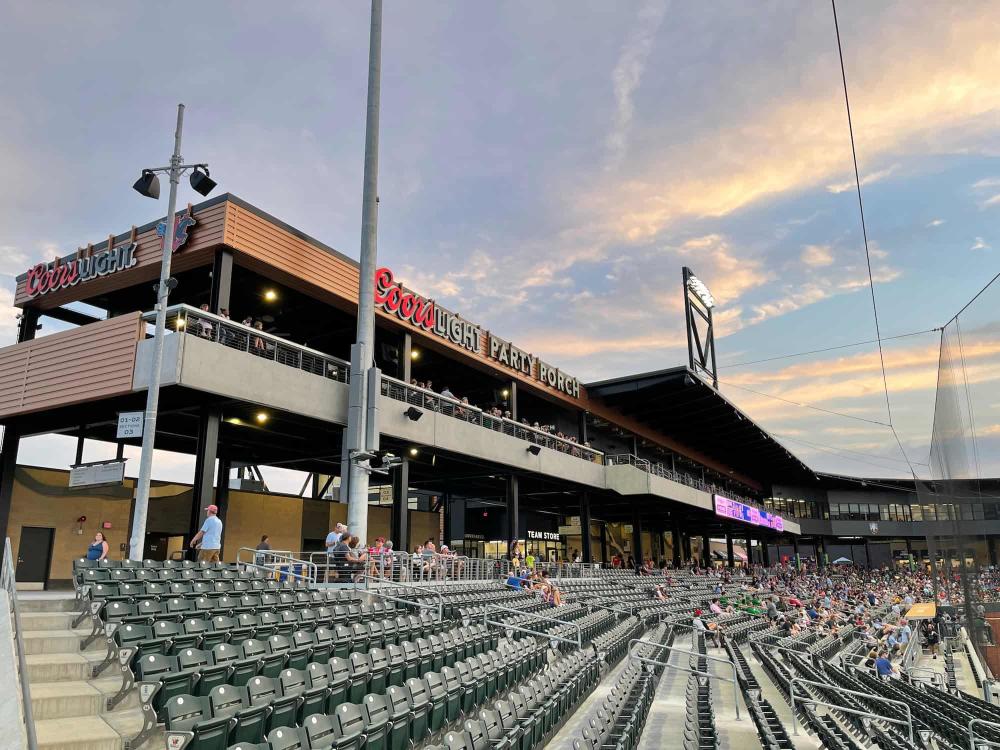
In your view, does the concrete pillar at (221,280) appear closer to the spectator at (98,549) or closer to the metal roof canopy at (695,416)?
the spectator at (98,549)

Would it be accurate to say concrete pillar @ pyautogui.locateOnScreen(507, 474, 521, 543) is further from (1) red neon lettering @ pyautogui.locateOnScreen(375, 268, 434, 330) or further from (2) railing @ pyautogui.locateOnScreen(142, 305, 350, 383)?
(2) railing @ pyautogui.locateOnScreen(142, 305, 350, 383)

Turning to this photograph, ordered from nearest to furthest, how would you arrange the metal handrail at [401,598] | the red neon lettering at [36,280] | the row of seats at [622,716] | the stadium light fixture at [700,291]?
the row of seats at [622,716]
the metal handrail at [401,598]
the red neon lettering at [36,280]
the stadium light fixture at [700,291]

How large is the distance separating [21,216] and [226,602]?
16.4 m

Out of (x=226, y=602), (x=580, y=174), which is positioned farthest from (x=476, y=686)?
(x=580, y=174)

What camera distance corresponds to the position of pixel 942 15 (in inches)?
381

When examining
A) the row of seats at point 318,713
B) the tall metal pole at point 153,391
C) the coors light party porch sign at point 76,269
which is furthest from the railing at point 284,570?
the coors light party porch sign at point 76,269

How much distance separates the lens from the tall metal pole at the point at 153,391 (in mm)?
12938

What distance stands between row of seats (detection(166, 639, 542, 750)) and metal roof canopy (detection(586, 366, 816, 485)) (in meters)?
28.2

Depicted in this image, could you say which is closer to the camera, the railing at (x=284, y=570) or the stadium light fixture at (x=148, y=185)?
the railing at (x=284, y=570)

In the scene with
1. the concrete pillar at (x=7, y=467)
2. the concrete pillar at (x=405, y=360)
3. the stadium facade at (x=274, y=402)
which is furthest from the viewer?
the concrete pillar at (x=405, y=360)

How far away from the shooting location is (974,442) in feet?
35.8

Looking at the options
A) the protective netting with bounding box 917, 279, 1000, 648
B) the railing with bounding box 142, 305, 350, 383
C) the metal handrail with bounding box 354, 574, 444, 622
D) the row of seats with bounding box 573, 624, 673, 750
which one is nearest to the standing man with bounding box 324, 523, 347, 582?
the metal handrail with bounding box 354, 574, 444, 622

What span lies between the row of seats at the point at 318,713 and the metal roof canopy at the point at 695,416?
28237mm

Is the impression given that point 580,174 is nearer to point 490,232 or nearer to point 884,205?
point 490,232
